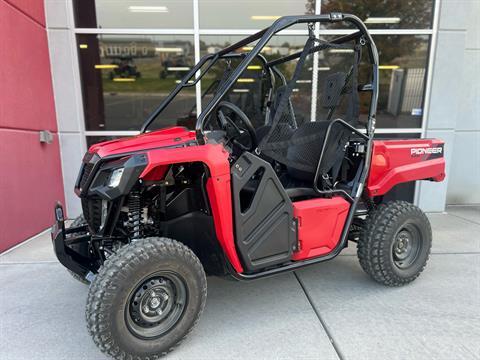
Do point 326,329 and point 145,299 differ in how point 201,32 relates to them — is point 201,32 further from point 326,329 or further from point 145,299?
point 326,329

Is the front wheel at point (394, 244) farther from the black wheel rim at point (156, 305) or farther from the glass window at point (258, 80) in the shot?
the black wheel rim at point (156, 305)

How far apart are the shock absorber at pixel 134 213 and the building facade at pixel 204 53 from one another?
306 centimetres

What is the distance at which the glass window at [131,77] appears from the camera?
4.92m

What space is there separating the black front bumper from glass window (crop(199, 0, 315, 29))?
3.64 metres

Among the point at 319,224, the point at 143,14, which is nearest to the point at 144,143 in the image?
the point at 319,224

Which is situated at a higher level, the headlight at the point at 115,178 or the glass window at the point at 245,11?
the glass window at the point at 245,11

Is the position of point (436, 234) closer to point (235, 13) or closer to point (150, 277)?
point (150, 277)

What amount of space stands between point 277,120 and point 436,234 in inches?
127

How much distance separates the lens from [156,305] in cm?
203

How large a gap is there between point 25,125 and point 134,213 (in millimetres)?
2755

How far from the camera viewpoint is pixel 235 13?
5035 millimetres

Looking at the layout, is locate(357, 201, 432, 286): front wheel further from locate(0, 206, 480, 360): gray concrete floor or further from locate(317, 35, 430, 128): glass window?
locate(317, 35, 430, 128): glass window

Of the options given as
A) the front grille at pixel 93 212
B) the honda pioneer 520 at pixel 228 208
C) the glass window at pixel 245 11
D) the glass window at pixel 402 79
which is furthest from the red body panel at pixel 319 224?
the glass window at pixel 245 11

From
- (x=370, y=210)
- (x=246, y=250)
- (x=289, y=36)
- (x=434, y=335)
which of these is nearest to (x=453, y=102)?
(x=289, y=36)
